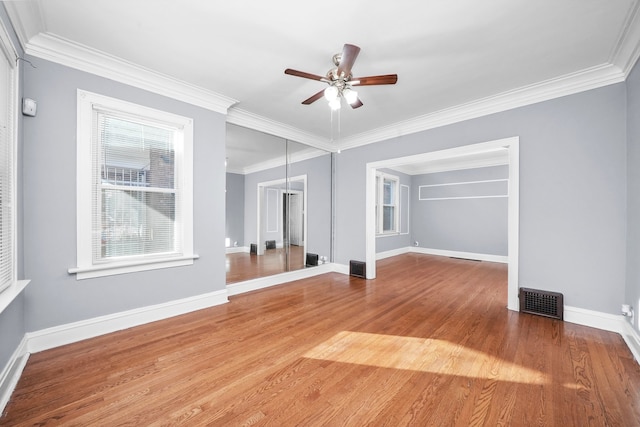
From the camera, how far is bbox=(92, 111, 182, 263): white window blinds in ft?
8.04

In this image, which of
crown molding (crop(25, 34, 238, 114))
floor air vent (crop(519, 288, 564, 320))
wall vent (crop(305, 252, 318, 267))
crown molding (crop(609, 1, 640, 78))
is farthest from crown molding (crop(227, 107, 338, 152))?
floor air vent (crop(519, 288, 564, 320))

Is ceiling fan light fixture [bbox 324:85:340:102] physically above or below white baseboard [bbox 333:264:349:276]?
above

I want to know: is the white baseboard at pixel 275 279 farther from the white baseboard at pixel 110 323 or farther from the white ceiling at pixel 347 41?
the white ceiling at pixel 347 41

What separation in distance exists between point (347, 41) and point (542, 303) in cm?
345

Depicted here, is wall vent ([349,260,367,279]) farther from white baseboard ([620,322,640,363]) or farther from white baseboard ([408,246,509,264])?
white baseboard ([408,246,509,264])

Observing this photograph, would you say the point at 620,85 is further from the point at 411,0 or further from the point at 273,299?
the point at 273,299

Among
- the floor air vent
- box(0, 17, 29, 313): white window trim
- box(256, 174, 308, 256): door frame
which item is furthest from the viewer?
box(256, 174, 308, 256): door frame

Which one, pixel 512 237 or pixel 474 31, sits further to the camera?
pixel 512 237

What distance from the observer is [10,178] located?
5.90 feet

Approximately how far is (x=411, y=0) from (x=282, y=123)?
105 inches

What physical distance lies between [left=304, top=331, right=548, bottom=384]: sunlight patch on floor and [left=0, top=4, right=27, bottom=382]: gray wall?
204 cm

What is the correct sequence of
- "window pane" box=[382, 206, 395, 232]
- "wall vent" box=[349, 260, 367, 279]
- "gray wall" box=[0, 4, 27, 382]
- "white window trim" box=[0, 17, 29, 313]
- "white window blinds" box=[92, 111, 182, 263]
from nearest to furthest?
"gray wall" box=[0, 4, 27, 382] < "white window trim" box=[0, 17, 29, 313] < "white window blinds" box=[92, 111, 182, 263] < "wall vent" box=[349, 260, 367, 279] < "window pane" box=[382, 206, 395, 232]

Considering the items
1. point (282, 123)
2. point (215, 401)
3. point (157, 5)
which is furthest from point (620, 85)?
point (215, 401)

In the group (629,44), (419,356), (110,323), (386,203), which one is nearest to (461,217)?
(386,203)
